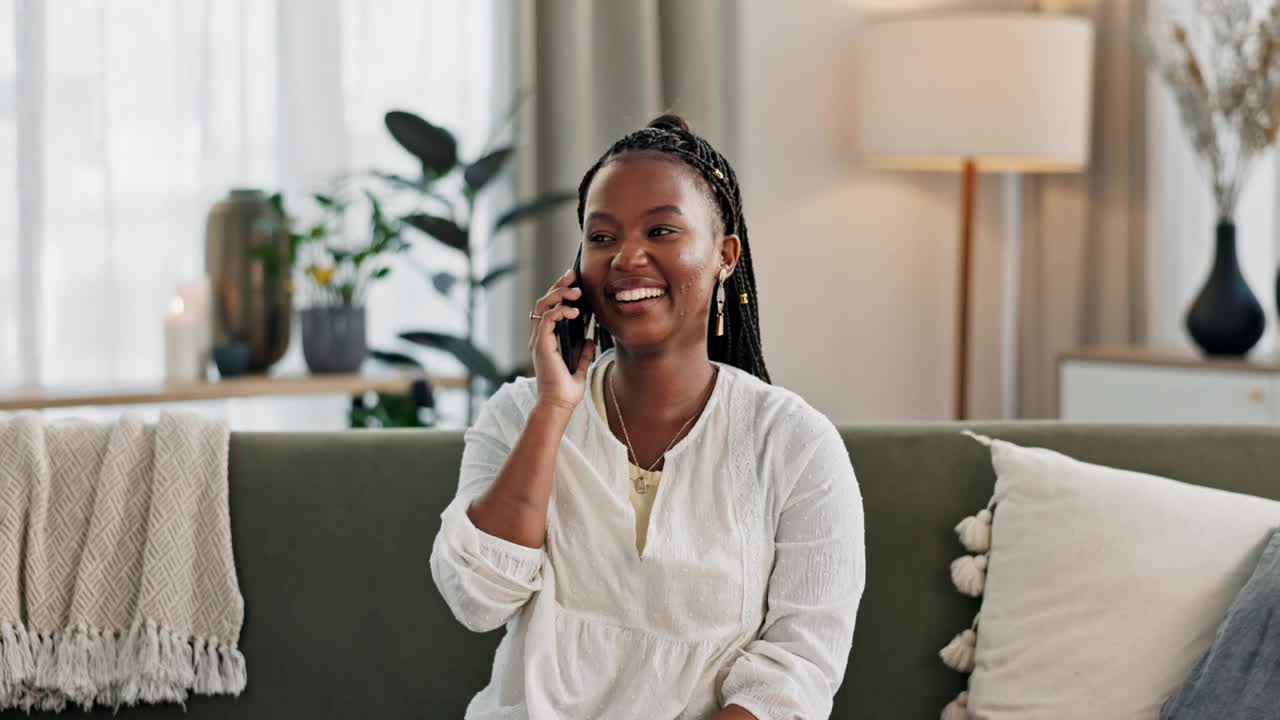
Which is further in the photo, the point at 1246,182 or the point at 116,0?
the point at 1246,182

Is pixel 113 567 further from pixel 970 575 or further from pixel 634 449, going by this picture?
pixel 970 575

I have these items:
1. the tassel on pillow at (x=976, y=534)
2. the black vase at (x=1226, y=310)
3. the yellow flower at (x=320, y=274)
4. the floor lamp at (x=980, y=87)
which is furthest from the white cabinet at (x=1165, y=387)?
the yellow flower at (x=320, y=274)

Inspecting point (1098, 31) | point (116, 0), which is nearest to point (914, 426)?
point (116, 0)

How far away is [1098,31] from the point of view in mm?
3848

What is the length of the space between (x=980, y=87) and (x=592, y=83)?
0.97 meters

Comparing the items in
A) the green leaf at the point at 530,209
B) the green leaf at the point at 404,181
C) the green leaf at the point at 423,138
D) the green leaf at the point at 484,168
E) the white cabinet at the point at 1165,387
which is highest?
the green leaf at the point at 423,138

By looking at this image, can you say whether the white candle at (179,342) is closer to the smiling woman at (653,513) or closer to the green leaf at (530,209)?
the green leaf at (530,209)

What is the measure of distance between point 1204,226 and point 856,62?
3.42 ft

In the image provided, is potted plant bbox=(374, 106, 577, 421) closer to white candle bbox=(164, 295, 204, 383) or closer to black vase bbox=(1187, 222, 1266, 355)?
white candle bbox=(164, 295, 204, 383)

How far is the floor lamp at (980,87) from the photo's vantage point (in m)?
3.41

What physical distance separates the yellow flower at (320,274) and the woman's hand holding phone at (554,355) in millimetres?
1312

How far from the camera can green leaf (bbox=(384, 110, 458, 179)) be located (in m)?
2.46

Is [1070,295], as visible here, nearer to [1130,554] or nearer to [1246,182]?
[1246,182]

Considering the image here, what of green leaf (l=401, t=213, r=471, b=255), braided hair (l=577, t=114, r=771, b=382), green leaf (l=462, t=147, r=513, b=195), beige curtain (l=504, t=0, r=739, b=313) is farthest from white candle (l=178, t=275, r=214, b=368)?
braided hair (l=577, t=114, r=771, b=382)
